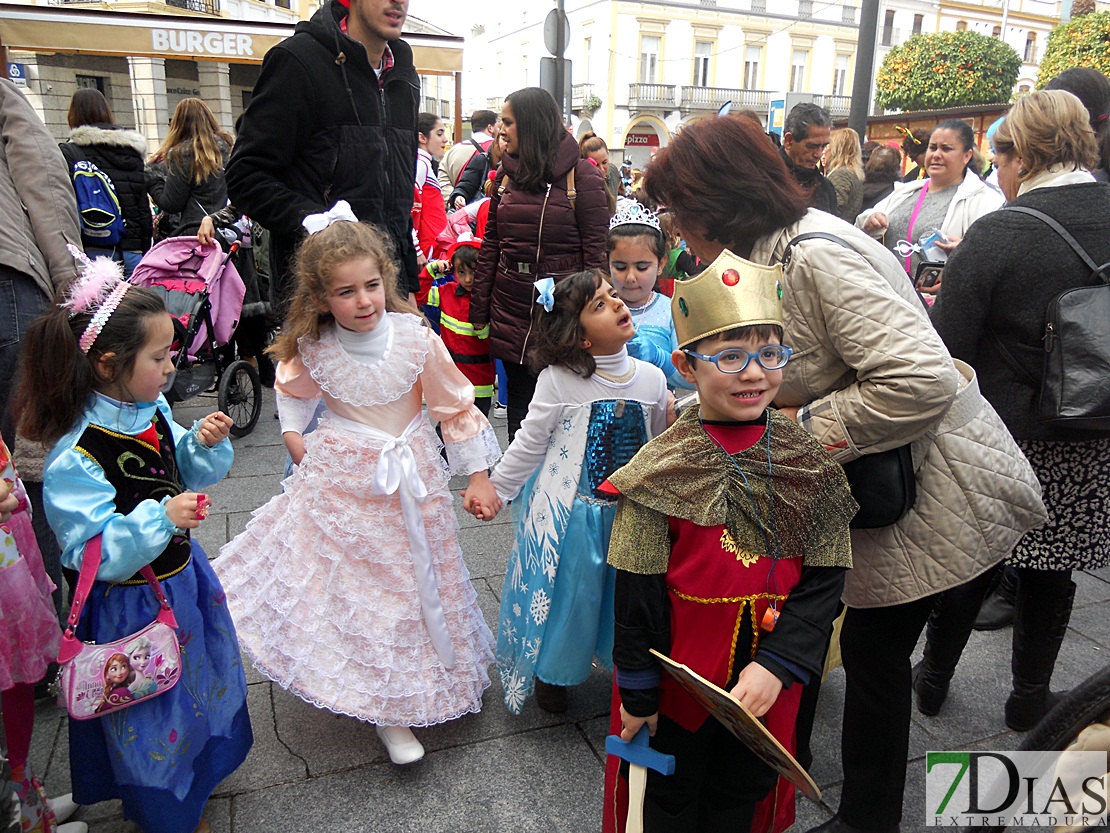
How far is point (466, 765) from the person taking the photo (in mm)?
2520

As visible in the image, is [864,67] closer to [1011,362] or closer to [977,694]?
[1011,362]

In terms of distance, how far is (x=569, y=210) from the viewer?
4.15 metres

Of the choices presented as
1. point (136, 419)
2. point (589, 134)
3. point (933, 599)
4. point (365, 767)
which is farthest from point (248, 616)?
point (589, 134)

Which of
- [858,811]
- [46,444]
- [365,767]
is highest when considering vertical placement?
[46,444]

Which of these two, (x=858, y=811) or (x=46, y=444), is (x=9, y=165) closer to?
(x=46, y=444)

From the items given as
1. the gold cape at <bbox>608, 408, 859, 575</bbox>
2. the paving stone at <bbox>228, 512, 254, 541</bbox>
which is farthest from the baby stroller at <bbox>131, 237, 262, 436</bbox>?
the gold cape at <bbox>608, 408, 859, 575</bbox>

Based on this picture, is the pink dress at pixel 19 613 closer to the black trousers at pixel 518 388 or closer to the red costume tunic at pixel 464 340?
the black trousers at pixel 518 388

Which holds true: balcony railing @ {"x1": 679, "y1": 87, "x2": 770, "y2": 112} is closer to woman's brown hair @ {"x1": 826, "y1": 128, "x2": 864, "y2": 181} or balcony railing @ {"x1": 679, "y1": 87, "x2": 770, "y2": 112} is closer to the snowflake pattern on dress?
woman's brown hair @ {"x1": 826, "y1": 128, "x2": 864, "y2": 181}

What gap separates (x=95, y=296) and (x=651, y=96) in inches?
1773

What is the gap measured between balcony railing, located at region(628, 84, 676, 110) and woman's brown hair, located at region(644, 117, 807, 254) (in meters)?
43.9

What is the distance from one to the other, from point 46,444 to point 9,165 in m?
1.19

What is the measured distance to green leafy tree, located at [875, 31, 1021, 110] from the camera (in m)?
23.0

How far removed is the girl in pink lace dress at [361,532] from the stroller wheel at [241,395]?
9.71ft

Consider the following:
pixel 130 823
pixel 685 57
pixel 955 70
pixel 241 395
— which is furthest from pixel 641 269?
pixel 685 57
